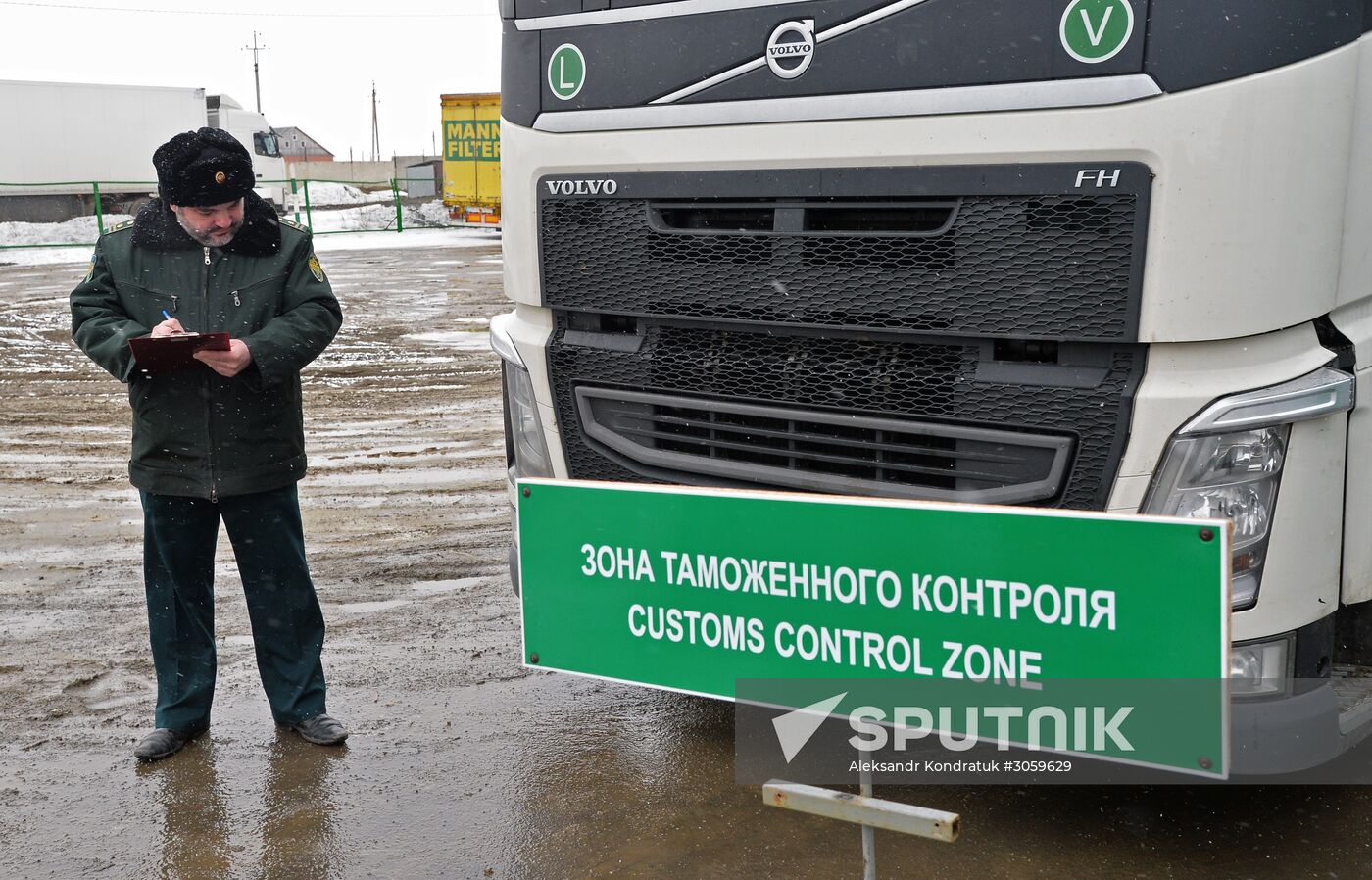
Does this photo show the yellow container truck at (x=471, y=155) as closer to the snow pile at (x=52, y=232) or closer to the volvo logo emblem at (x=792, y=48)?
the snow pile at (x=52, y=232)

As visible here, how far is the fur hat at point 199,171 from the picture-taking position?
4.14 meters

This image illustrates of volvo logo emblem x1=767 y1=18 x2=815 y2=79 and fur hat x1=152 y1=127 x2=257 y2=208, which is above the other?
volvo logo emblem x1=767 y1=18 x2=815 y2=79

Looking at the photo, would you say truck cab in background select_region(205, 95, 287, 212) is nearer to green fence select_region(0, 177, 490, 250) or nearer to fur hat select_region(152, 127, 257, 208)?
green fence select_region(0, 177, 490, 250)

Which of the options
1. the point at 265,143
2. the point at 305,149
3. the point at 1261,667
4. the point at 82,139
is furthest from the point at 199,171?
the point at 305,149

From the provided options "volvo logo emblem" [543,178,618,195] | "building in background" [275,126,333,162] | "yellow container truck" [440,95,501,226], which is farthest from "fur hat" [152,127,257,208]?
"building in background" [275,126,333,162]

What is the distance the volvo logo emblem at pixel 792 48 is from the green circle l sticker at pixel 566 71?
2.28 ft

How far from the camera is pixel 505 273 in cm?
452

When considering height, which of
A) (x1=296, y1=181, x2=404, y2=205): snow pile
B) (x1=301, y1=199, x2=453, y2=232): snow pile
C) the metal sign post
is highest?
(x1=296, y1=181, x2=404, y2=205): snow pile

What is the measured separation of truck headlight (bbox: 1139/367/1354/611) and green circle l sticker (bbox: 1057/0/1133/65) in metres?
0.86

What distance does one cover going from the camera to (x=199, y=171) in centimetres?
414

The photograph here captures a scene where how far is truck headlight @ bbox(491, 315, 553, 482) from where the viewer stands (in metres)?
4.43

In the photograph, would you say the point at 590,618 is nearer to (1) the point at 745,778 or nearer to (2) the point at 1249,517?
(1) the point at 745,778

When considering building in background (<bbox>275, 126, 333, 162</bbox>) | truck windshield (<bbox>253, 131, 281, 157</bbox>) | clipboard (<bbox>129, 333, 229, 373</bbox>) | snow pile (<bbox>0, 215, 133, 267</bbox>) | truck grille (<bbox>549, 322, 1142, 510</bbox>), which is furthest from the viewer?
building in background (<bbox>275, 126, 333, 162</bbox>)

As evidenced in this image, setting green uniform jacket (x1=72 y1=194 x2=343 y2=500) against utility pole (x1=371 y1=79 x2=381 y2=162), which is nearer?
green uniform jacket (x1=72 y1=194 x2=343 y2=500)
